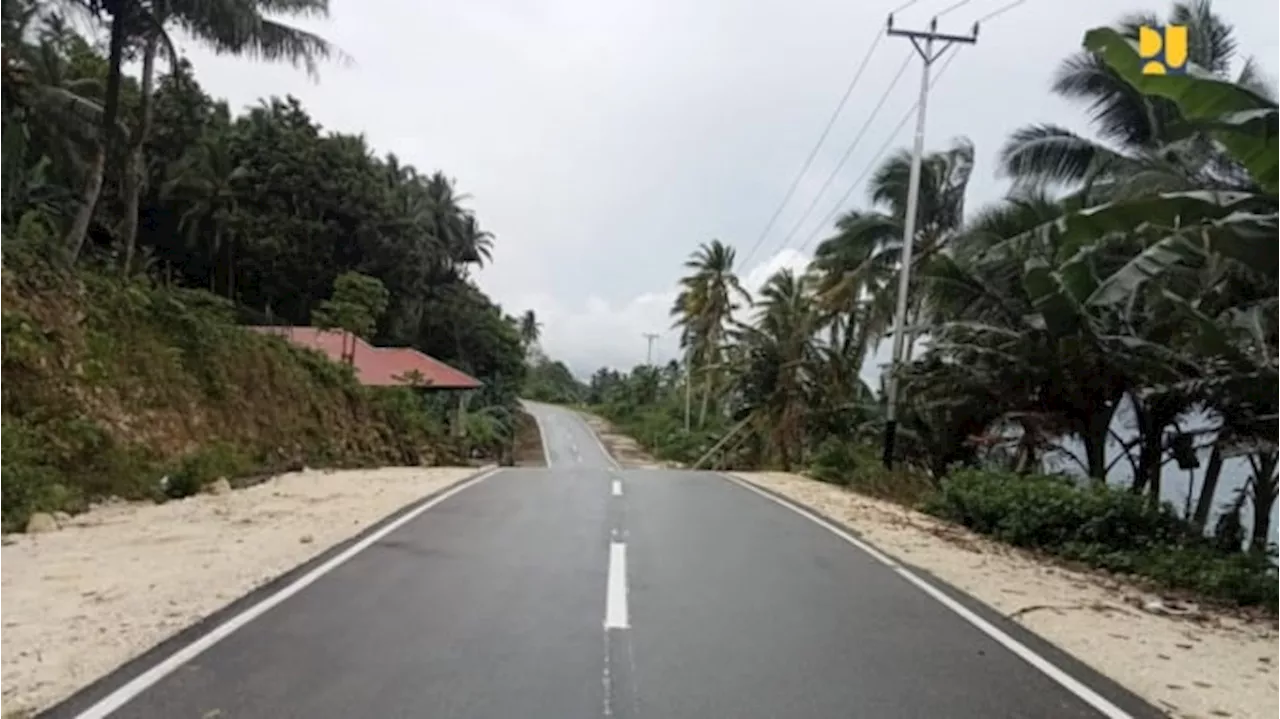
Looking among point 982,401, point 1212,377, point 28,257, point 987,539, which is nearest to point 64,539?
point 28,257

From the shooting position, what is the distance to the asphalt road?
5.59 metres

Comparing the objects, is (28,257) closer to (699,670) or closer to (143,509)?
(143,509)

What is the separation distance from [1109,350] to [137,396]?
1547cm

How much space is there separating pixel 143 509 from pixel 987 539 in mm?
11315

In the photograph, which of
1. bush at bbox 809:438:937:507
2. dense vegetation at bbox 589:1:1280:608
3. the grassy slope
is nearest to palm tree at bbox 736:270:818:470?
dense vegetation at bbox 589:1:1280:608

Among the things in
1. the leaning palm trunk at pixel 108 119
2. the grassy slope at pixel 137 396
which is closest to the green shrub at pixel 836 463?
the grassy slope at pixel 137 396

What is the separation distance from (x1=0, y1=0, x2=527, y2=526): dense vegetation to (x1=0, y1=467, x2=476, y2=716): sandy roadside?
4.22 ft

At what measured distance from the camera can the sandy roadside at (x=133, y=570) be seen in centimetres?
614

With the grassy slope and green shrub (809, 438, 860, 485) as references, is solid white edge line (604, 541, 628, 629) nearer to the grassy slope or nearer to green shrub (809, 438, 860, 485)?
the grassy slope

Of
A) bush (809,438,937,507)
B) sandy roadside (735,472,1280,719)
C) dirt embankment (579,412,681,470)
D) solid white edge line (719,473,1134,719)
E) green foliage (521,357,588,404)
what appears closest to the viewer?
solid white edge line (719,473,1134,719)

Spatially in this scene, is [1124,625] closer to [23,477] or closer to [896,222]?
[23,477]

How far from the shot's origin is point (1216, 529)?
54.7ft

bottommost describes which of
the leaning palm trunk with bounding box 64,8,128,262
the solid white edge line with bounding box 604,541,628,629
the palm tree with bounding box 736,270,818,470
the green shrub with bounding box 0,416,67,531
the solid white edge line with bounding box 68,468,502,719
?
the solid white edge line with bounding box 68,468,502,719

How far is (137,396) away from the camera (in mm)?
17391
